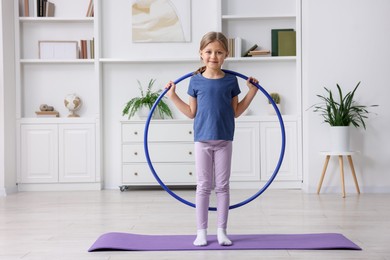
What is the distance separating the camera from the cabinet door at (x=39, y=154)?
640cm

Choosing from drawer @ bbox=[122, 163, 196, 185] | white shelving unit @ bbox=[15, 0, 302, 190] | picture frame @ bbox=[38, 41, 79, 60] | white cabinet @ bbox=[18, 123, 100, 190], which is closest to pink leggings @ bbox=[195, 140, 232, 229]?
drawer @ bbox=[122, 163, 196, 185]

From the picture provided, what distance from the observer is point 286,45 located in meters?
6.43

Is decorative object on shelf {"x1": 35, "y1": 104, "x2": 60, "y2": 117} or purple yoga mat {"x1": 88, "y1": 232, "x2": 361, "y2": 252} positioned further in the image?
decorative object on shelf {"x1": 35, "y1": 104, "x2": 60, "y2": 117}

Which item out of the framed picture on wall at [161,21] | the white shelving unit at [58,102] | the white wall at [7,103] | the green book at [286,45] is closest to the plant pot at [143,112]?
the white shelving unit at [58,102]

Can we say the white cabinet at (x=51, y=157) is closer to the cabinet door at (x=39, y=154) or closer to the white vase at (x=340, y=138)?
the cabinet door at (x=39, y=154)

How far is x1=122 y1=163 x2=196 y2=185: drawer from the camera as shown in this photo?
6.27 meters

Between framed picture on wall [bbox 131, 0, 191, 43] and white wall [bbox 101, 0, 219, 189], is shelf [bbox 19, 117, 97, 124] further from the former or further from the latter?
framed picture on wall [bbox 131, 0, 191, 43]

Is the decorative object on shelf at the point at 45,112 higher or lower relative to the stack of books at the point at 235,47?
lower

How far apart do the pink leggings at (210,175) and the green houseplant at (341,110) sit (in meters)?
2.75

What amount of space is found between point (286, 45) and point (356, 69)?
94 cm

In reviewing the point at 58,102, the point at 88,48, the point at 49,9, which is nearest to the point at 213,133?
the point at 88,48

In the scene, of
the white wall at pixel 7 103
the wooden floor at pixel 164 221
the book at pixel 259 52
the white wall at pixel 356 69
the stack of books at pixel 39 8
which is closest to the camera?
the wooden floor at pixel 164 221

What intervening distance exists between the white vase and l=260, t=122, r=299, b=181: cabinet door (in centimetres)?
80

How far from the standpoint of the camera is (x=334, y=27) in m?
5.82
